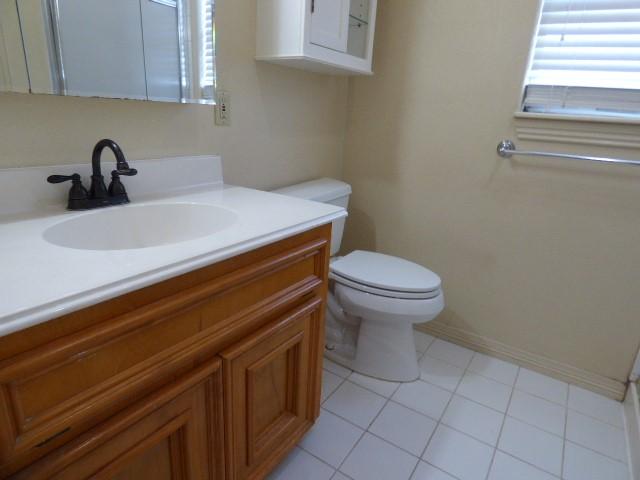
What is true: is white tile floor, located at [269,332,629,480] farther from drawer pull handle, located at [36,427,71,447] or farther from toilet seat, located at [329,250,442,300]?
drawer pull handle, located at [36,427,71,447]

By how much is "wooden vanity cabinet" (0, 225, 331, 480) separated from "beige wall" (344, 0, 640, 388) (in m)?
0.94

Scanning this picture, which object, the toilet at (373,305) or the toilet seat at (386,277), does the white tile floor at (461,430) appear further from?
the toilet seat at (386,277)

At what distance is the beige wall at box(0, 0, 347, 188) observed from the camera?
0.91 m

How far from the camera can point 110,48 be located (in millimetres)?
990

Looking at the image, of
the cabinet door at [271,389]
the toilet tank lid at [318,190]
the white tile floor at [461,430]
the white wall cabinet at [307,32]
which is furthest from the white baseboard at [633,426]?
the white wall cabinet at [307,32]

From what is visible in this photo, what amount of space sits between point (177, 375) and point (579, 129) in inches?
62.0

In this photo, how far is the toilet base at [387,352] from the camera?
5.24 feet

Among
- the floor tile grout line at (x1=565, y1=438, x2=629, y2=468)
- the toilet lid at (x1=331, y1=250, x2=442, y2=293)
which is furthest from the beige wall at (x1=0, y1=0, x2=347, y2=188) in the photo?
the floor tile grout line at (x1=565, y1=438, x2=629, y2=468)

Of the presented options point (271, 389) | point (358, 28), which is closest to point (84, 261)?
point (271, 389)

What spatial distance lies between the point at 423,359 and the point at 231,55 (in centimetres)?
149

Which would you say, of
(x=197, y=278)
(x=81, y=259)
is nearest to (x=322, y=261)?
(x=197, y=278)

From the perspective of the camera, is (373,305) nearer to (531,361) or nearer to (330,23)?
(531,361)

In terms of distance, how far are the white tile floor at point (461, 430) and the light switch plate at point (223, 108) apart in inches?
42.7

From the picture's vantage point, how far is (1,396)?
1.60ft
